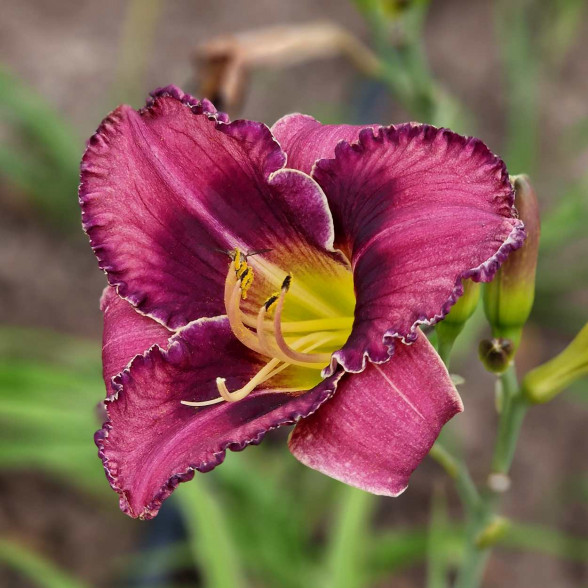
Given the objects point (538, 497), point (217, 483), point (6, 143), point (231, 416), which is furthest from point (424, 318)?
point (6, 143)

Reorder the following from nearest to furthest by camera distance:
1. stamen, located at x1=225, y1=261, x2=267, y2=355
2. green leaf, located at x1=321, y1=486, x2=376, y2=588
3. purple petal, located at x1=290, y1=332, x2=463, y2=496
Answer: purple petal, located at x1=290, y1=332, x2=463, y2=496 < stamen, located at x1=225, y1=261, x2=267, y2=355 < green leaf, located at x1=321, y1=486, x2=376, y2=588

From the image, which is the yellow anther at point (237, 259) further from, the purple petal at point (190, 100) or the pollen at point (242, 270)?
the purple petal at point (190, 100)

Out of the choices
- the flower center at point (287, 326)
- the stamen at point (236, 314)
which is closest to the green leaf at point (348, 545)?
the flower center at point (287, 326)

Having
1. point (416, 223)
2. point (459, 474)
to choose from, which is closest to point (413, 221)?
point (416, 223)

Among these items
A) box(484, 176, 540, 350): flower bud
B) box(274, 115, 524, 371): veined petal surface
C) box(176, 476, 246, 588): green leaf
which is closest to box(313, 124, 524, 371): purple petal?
box(274, 115, 524, 371): veined petal surface

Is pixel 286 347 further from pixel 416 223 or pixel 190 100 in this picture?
pixel 190 100

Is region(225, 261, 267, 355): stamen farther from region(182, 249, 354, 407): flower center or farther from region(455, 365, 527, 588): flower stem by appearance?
region(455, 365, 527, 588): flower stem
